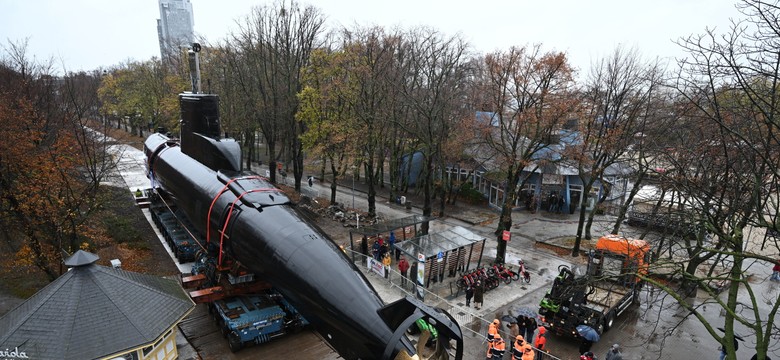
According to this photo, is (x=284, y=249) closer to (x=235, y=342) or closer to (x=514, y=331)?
(x=235, y=342)

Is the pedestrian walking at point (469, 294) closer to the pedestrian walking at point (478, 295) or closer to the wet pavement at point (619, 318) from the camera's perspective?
the pedestrian walking at point (478, 295)

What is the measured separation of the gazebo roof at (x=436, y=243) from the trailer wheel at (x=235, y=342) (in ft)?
24.7

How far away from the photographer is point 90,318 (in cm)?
850

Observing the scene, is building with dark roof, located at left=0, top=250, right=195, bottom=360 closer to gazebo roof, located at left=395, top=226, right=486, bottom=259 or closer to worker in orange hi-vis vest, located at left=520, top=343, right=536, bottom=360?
worker in orange hi-vis vest, located at left=520, top=343, right=536, bottom=360

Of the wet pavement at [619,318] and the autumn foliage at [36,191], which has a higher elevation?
the autumn foliage at [36,191]

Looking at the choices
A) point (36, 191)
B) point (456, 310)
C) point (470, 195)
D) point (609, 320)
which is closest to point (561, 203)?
point (470, 195)

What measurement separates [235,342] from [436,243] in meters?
9.13

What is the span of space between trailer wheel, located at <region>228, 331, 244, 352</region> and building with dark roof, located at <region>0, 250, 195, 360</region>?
2.36 m

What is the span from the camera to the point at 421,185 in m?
36.8

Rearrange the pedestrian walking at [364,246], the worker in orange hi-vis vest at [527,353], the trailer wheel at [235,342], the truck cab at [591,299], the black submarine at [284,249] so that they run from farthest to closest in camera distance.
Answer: the pedestrian walking at [364,246] < the truck cab at [591,299] < the trailer wheel at [235,342] < the worker in orange hi-vis vest at [527,353] < the black submarine at [284,249]

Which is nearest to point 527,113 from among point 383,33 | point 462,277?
point 462,277

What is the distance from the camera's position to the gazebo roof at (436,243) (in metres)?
17.7

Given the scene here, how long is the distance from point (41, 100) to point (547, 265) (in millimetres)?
26484

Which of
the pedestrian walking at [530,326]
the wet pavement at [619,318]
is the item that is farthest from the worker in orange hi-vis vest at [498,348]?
the pedestrian walking at [530,326]
